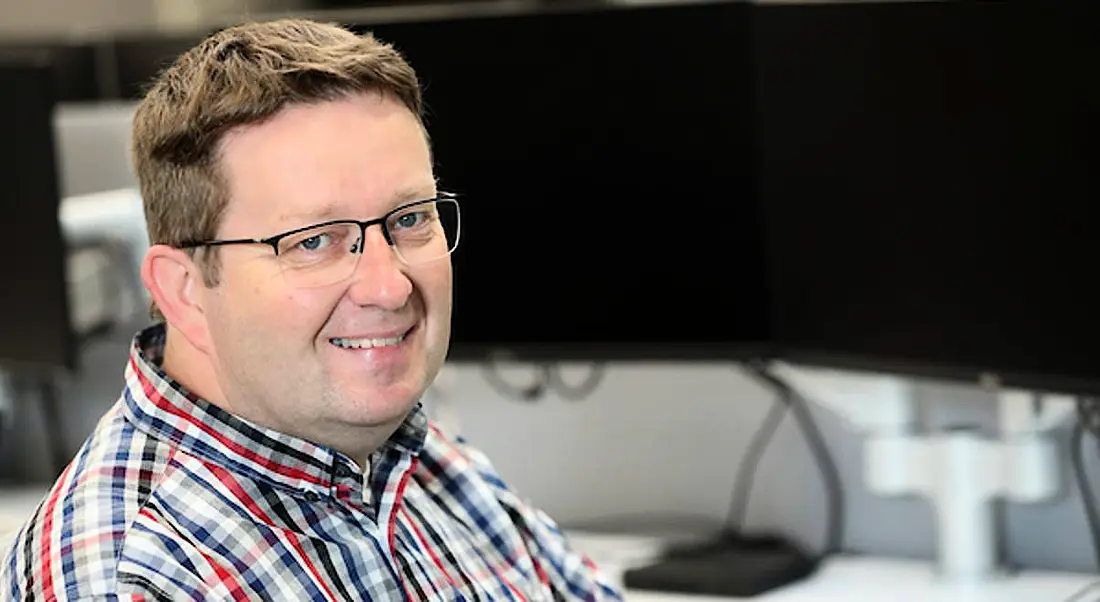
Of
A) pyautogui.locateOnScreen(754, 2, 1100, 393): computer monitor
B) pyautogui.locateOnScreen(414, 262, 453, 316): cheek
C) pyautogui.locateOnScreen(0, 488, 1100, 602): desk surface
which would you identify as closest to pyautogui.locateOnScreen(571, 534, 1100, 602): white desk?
pyautogui.locateOnScreen(0, 488, 1100, 602): desk surface

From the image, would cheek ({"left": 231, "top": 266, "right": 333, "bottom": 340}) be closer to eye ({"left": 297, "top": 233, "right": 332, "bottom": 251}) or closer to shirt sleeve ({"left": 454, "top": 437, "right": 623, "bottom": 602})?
eye ({"left": 297, "top": 233, "right": 332, "bottom": 251})

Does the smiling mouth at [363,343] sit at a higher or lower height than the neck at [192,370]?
higher

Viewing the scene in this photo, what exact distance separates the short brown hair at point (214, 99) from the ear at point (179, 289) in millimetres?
12

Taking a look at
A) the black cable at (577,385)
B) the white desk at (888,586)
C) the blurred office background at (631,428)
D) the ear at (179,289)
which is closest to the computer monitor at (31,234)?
the blurred office background at (631,428)

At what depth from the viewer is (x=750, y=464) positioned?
216 centimetres

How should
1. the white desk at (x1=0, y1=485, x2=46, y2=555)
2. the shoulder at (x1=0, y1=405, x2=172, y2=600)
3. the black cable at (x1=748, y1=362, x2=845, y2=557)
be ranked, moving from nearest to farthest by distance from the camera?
the shoulder at (x1=0, y1=405, x2=172, y2=600) → the black cable at (x1=748, y1=362, x2=845, y2=557) → the white desk at (x1=0, y1=485, x2=46, y2=555)

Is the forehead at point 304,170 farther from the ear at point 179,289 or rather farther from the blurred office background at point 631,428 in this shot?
the blurred office background at point 631,428

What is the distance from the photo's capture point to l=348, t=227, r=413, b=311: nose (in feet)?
4.28

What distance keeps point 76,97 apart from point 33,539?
5.70 ft

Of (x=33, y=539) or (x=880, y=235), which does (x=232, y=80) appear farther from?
(x=880, y=235)

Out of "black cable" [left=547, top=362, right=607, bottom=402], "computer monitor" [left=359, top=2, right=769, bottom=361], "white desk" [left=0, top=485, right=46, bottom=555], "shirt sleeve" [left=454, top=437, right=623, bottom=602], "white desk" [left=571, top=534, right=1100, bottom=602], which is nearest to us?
"shirt sleeve" [left=454, top=437, right=623, bottom=602]

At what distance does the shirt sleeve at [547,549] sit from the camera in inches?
63.0

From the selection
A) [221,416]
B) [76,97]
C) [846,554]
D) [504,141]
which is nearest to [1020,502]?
[846,554]

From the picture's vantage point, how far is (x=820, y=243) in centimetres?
191
